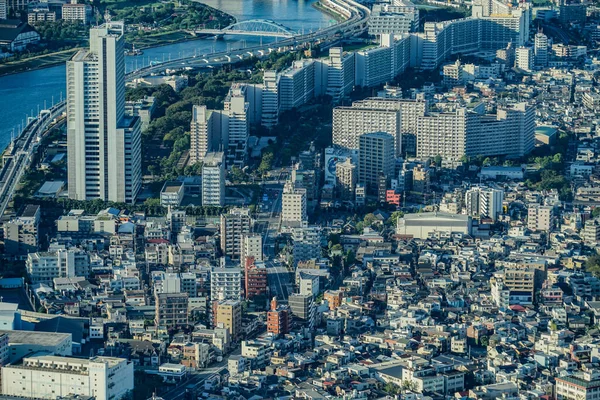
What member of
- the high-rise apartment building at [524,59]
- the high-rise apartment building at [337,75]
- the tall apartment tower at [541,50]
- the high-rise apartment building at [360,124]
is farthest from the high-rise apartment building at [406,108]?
the tall apartment tower at [541,50]

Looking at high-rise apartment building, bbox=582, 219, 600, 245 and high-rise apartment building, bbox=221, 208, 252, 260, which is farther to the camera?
high-rise apartment building, bbox=582, 219, 600, 245

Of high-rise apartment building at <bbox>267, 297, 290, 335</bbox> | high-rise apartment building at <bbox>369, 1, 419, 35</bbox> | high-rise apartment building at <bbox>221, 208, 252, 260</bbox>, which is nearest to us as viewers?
high-rise apartment building at <bbox>267, 297, 290, 335</bbox>

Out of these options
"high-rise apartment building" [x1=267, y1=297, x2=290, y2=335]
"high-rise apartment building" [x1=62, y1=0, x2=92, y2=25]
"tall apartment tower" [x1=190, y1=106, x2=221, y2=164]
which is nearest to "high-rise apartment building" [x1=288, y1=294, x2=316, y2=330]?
"high-rise apartment building" [x1=267, y1=297, x2=290, y2=335]

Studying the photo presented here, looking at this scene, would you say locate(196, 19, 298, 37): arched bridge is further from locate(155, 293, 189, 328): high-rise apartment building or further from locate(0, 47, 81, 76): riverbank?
locate(155, 293, 189, 328): high-rise apartment building

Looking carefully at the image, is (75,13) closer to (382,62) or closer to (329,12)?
(329,12)

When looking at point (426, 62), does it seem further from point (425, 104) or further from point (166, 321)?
point (166, 321)

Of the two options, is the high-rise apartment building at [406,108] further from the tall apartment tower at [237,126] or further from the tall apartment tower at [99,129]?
the tall apartment tower at [99,129]
